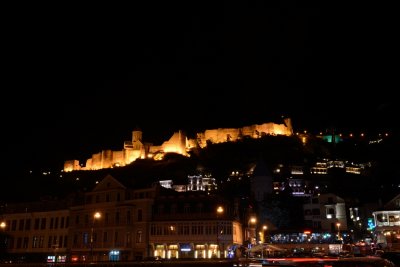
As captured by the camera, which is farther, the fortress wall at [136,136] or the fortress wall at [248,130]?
the fortress wall at [136,136]

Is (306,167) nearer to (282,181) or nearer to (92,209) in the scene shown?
(282,181)

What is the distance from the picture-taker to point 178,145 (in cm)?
18350

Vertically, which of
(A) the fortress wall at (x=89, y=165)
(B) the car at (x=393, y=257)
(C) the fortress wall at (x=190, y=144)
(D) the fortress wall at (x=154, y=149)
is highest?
(C) the fortress wall at (x=190, y=144)

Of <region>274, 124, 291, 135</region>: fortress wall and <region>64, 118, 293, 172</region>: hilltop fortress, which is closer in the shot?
<region>64, 118, 293, 172</region>: hilltop fortress

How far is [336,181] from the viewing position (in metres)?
124

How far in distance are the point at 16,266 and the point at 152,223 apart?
18928mm

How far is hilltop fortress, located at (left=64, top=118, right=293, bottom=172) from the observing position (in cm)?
18350

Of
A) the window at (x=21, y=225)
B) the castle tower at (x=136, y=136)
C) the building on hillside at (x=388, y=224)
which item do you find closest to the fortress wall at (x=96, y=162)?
the castle tower at (x=136, y=136)

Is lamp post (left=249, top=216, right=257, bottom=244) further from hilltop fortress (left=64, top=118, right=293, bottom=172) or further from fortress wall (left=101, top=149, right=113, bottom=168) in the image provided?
fortress wall (left=101, top=149, right=113, bottom=168)

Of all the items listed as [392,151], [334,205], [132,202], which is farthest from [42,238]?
[392,151]

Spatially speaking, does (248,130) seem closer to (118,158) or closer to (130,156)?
(130,156)

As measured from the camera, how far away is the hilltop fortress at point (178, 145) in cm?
18350

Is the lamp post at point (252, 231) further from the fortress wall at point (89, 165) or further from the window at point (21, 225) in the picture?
the fortress wall at point (89, 165)

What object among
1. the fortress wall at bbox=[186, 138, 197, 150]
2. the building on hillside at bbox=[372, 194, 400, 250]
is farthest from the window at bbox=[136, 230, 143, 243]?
the fortress wall at bbox=[186, 138, 197, 150]
